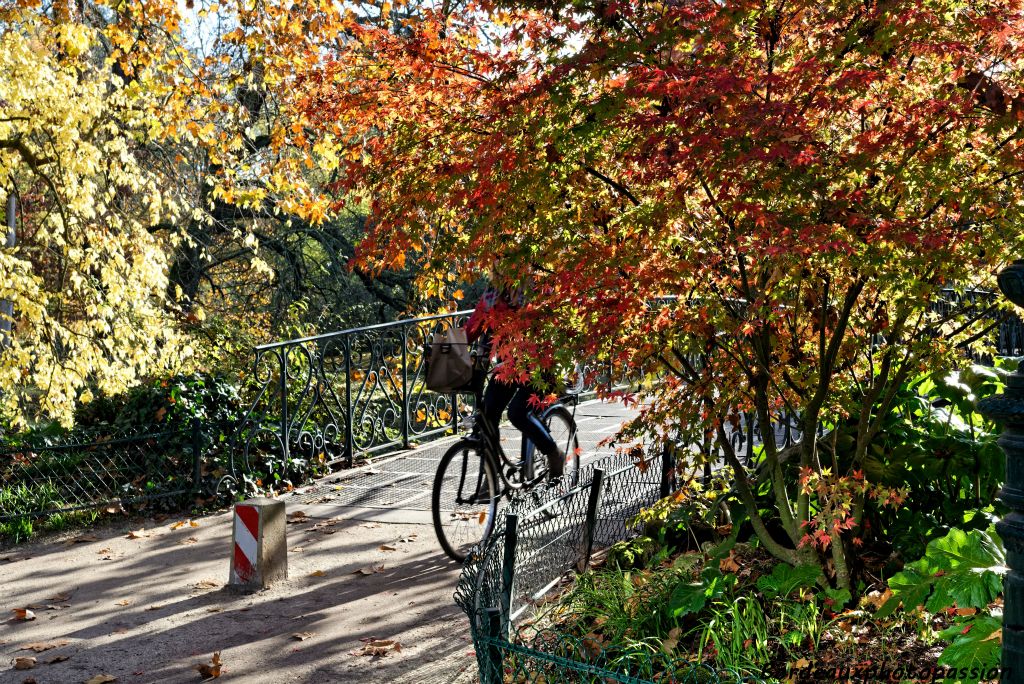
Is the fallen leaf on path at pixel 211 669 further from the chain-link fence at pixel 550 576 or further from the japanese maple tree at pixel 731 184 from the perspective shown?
the japanese maple tree at pixel 731 184

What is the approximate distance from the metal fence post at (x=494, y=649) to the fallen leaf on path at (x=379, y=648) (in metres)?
1.52

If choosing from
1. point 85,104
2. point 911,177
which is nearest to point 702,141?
point 911,177

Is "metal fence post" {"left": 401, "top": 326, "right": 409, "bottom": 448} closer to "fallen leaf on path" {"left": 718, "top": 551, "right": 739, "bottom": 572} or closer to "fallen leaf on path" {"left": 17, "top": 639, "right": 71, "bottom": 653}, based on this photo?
"fallen leaf on path" {"left": 17, "top": 639, "right": 71, "bottom": 653}

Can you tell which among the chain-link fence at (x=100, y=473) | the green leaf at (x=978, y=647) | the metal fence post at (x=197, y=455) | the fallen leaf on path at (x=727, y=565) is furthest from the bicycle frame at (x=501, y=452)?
the green leaf at (x=978, y=647)

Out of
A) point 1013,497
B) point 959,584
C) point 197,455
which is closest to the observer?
point 1013,497

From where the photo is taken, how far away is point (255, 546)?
577 centimetres

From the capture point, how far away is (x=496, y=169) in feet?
13.3

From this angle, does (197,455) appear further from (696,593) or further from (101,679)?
(696,593)

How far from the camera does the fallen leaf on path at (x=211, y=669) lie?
455 centimetres

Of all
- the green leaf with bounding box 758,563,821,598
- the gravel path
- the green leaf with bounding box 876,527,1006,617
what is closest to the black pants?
the gravel path

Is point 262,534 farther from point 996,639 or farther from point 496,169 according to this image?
point 996,639

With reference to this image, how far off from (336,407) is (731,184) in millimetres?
6652

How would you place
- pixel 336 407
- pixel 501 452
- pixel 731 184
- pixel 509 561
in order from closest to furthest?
pixel 731 184 < pixel 509 561 < pixel 501 452 < pixel 336 407

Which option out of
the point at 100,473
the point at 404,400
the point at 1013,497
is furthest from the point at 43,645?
the point at 404,400
